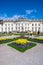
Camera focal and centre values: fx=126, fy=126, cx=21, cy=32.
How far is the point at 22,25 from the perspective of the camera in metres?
61.7

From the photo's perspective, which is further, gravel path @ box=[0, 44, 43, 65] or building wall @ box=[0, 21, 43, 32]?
building wall @ box=[0, 21, 43, 32]

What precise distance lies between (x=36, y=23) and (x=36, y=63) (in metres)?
53.4

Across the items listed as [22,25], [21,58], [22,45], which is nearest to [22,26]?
[22,25]

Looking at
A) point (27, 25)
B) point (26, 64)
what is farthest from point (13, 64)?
point (27, 25)

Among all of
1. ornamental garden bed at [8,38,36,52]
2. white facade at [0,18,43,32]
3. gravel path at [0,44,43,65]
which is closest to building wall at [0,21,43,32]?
white facade at [0,18,43,32]

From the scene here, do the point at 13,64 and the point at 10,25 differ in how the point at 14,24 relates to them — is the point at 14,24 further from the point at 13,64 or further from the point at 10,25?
the point at 13,64

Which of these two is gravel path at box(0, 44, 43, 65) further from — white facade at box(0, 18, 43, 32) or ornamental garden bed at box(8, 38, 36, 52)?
white facade at box(0, 18, 43, 32)

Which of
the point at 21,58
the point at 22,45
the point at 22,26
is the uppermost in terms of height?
the point at 22,26

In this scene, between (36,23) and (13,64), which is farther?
(36,23)

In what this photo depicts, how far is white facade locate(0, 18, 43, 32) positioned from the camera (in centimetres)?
6078

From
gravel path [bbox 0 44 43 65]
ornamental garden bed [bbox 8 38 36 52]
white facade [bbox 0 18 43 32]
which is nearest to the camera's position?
gravel path [bbox 0 44 43 65]

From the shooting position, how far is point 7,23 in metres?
62.4

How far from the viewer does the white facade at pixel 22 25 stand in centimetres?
6078

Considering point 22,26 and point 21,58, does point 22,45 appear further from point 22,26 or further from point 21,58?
point 22,26
